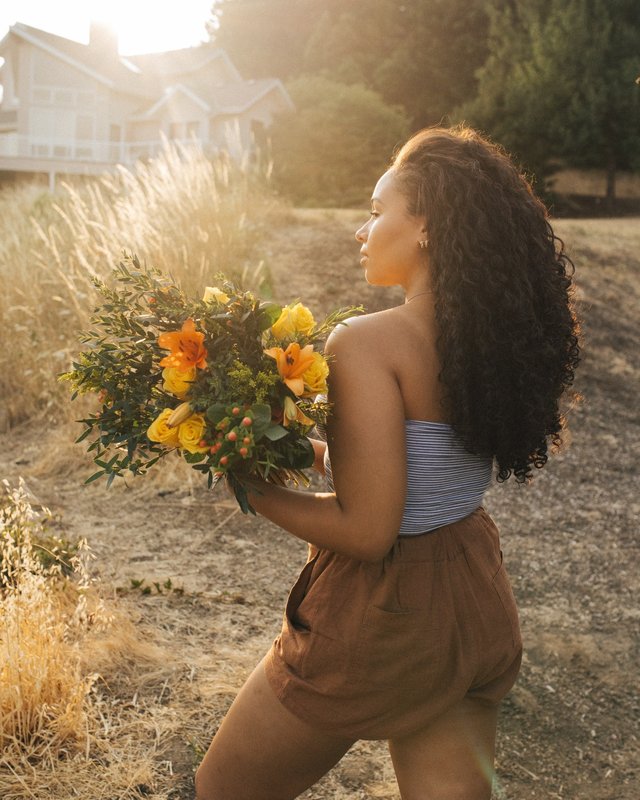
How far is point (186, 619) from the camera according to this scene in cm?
351

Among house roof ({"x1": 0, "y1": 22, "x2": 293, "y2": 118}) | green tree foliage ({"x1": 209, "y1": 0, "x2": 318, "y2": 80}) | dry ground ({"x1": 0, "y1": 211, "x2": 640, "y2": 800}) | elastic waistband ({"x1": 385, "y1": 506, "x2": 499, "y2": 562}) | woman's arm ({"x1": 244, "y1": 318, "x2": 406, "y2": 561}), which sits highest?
green tree foliage ({"x1": 209, "y1": 0, "x2": 318, "y2": 80})

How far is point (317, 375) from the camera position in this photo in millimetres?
1386

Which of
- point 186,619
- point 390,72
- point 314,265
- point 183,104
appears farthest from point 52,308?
point 183,104

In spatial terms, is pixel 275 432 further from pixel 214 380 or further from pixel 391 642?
pixel 391 642

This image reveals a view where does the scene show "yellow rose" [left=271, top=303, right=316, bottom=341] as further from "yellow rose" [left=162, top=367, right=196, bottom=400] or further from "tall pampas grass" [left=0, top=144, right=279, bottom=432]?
"tall pampas grass" [left=0, top=144, right=279, bottom=432]

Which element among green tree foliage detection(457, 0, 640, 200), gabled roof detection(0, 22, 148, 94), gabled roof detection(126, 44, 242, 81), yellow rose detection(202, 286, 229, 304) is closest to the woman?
yellow rose detection(202, 286, 229, 304)

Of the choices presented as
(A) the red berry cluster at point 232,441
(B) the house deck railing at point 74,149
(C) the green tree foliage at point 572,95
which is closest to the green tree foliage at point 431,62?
(C) the green tree foliage at point 572,95

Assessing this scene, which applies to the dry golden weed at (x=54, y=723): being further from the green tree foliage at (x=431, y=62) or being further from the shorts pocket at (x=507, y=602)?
the green tree foliage at (x=431, y=62)

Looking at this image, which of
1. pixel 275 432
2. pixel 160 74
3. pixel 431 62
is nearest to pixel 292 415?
pixel 275 432

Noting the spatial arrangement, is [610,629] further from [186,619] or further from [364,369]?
[364,369]

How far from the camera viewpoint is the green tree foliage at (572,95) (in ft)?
58.7

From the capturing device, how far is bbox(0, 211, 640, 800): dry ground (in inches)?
108

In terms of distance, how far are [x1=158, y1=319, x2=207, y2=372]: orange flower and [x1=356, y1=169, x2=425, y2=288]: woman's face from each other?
1.23 ft

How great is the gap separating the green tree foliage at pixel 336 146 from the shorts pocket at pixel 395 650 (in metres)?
15.7
